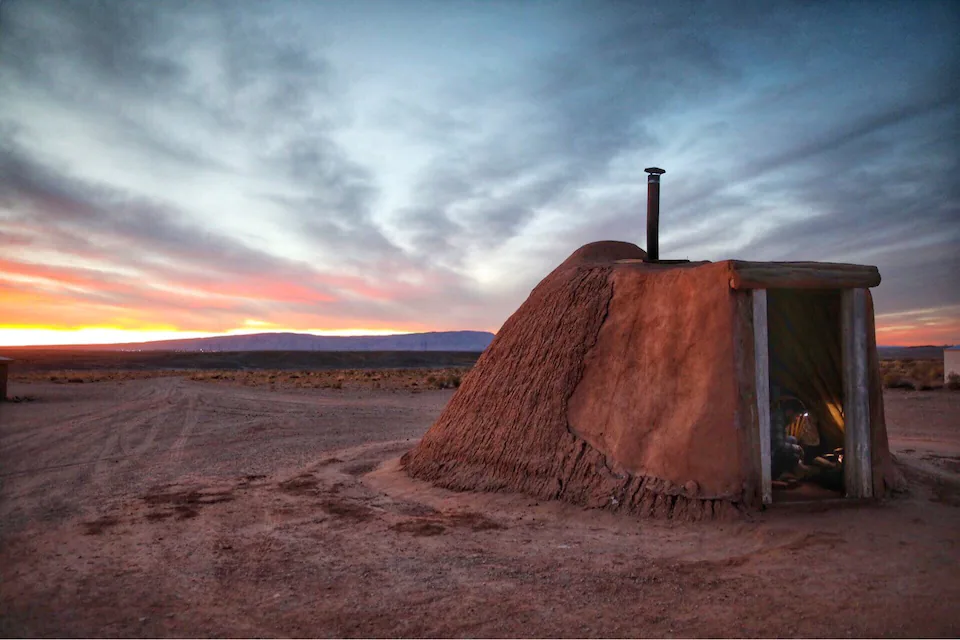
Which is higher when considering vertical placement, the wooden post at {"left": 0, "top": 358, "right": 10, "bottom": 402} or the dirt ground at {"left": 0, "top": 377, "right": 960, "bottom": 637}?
the wooden post at {"left": 0, "top": 358, "right": 10, "bottom": 402}

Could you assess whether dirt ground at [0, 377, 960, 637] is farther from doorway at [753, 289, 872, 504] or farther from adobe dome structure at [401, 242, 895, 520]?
doorway at [753, 289, 872, 504]

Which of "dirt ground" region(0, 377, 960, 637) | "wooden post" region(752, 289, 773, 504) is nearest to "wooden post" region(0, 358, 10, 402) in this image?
"dirt ground" region(0, 377, 960, 637)

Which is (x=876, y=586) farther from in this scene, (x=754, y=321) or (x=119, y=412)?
(x=119, y=412)

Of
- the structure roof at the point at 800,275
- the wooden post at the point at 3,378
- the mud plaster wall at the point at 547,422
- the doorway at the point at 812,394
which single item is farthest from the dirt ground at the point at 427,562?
the wooden post at the point at 3,378

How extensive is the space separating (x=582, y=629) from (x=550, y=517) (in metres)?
2.60

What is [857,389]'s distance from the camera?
6.71m

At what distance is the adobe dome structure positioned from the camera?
6.48 metres

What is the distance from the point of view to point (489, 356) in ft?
30.1

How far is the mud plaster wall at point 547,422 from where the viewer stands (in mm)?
6730

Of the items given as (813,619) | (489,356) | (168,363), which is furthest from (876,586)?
(168,363)

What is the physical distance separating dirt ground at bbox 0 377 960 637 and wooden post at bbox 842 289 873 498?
316 mm

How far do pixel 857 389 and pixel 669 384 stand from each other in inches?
78.2

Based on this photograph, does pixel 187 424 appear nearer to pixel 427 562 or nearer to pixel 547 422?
pixel 547 422

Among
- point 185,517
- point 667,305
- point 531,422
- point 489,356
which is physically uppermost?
→ point 667,305
